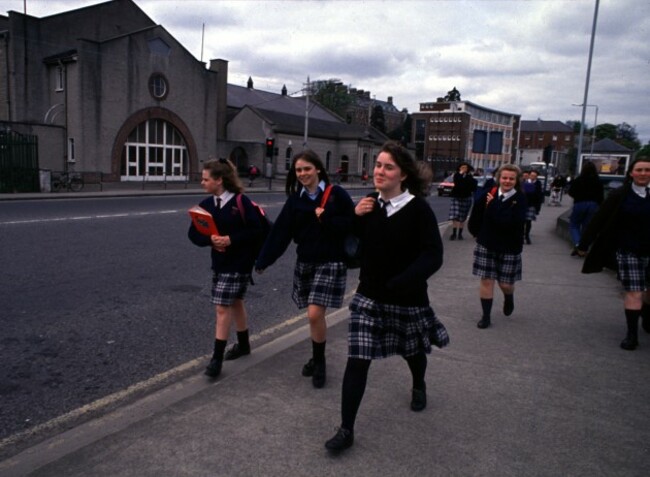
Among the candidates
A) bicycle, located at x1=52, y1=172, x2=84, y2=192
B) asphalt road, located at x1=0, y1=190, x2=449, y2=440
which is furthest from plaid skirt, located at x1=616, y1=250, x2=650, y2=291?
bicycle, located at x1=52, y1=172, x2=84, y2=192

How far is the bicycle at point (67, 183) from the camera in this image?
25.0 m

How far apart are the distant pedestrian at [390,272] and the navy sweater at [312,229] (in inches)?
22.6

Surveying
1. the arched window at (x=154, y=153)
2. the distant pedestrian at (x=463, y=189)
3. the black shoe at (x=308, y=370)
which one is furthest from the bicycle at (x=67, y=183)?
the black shoe at (x=308, y=370)

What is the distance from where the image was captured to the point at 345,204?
154 inches

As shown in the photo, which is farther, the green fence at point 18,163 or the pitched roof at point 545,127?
the pitched roof at point 545,127

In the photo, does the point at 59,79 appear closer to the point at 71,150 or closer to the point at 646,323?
the point at 71,150

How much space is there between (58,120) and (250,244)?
32.9 metres

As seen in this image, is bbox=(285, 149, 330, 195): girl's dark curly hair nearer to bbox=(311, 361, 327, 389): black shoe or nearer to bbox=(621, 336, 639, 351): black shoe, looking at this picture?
bbox=(311, 361, 327, 389): black shoe

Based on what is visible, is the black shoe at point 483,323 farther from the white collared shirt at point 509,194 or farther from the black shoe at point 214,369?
the black shoe at point 214,369

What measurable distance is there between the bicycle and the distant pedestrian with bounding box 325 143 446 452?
25.1 m

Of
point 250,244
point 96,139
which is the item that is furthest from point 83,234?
point 96,139

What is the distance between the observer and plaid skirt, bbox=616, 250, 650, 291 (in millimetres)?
4973

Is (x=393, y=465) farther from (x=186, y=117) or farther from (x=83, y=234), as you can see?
(x=186, y=117)

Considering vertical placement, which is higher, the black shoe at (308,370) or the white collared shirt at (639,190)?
the white collared shirt at (639,190)
